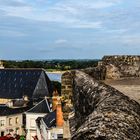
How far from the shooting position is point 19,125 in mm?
76125

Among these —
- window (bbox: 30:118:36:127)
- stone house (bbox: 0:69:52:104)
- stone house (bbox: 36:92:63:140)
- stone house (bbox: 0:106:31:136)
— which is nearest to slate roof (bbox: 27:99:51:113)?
window (bbox: 30:118:36:127)

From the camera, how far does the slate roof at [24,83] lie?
8419 centimetres

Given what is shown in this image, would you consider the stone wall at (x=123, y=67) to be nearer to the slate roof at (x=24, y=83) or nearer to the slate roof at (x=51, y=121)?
the slate roof at (x=51, y=121)

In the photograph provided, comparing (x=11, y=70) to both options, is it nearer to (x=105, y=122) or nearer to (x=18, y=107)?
(x=18, y=107)

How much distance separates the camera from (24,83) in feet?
283

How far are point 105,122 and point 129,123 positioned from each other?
0.30 metres

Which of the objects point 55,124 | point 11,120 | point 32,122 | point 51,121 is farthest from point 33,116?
point 55,124

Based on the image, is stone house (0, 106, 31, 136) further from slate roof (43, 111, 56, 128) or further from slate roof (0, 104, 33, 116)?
slate roof (43, 111, 56, 128)

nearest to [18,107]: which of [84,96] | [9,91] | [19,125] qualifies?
[19,125]

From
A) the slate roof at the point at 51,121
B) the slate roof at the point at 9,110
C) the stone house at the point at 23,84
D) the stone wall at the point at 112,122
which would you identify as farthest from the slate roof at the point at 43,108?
the stone wall at the point at 112,122

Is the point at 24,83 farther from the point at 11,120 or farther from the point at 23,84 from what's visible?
the point at 11,120

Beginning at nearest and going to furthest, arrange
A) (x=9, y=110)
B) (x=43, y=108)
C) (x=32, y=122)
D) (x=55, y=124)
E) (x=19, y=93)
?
1. (x=55, y=124)
2. (x=43, y=108)
3. (x=32, y=122)
4. (x=9, y=110)
5. (x=19, y=93)

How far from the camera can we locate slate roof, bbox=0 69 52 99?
84.2 m

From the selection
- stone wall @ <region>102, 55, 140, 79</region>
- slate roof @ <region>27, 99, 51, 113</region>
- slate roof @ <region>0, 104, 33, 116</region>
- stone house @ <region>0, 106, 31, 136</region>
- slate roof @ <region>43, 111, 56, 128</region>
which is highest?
stone wall @ <region>102, 55, 140, 79</region>
